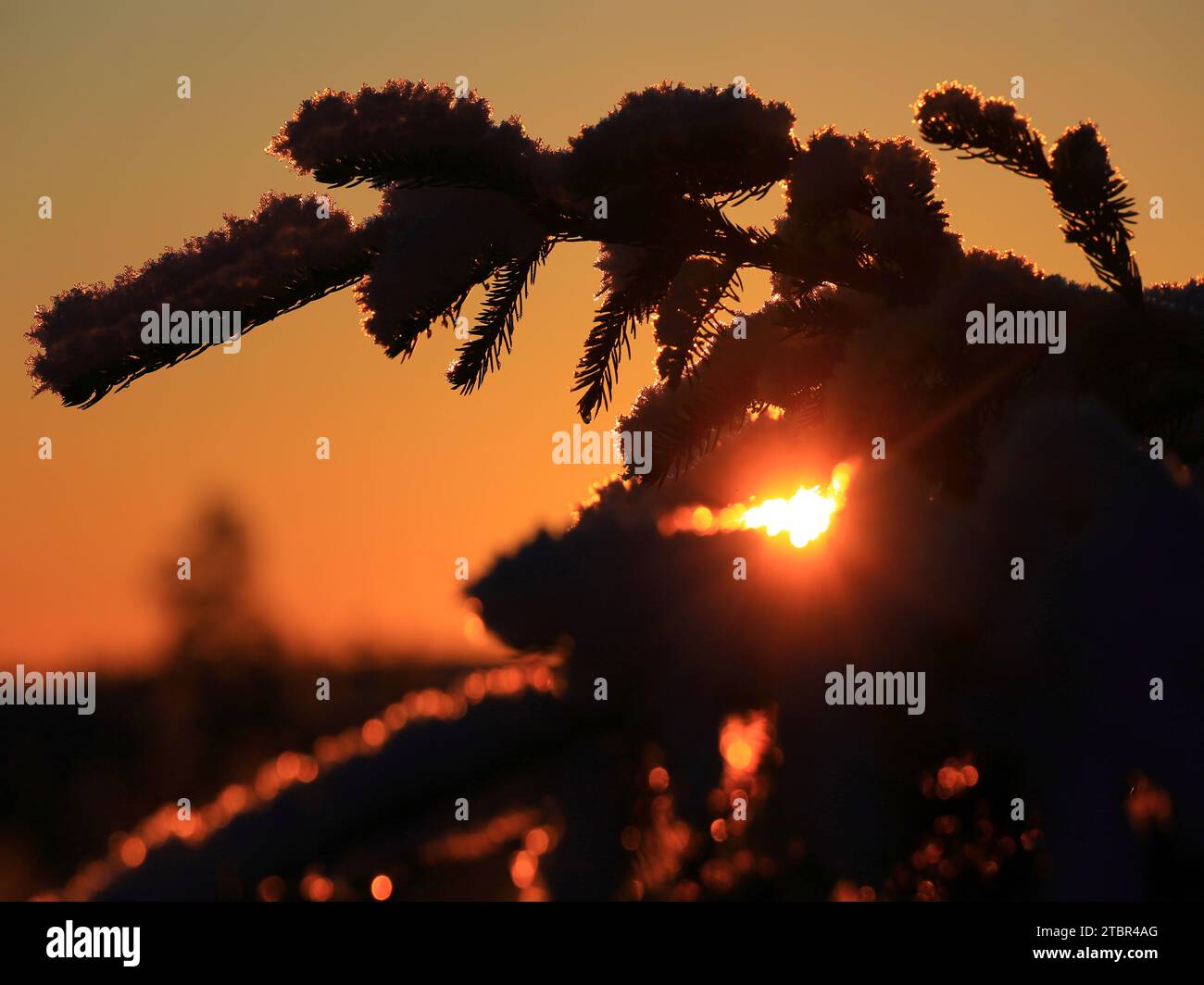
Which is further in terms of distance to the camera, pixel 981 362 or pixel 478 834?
pixel 478 834

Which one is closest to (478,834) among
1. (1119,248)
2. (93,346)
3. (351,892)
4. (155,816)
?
(351,892)

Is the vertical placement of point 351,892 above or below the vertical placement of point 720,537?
below
